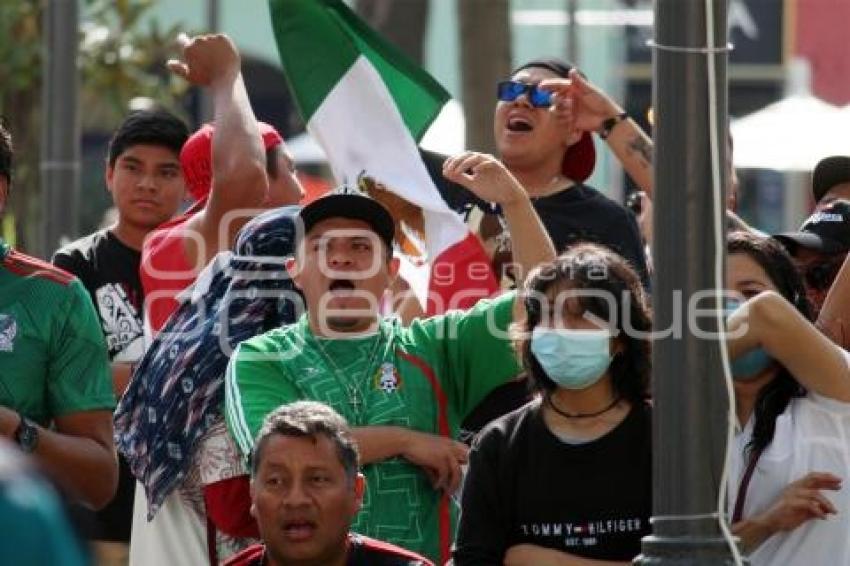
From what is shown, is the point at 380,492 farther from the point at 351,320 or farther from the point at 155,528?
the point at 155,528

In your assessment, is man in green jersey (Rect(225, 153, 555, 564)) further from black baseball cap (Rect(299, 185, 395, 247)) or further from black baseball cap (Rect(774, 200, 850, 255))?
black baseball cap (Rect(774, 200, 850, 255))

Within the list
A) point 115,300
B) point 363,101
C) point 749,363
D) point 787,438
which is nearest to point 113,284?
point 115,300

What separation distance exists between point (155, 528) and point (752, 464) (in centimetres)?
201

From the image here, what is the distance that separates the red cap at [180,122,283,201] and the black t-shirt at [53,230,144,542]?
699 mm

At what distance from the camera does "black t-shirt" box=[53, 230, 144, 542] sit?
346 inches

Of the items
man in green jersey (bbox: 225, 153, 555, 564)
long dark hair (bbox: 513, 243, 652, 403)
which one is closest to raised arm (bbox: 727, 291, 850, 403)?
long dark hair (bbox: 513, 243, 652, 403)

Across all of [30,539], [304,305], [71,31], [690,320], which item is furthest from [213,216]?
[71,31]

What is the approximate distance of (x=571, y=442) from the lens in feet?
20.4

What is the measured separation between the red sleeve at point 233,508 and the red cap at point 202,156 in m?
1.45

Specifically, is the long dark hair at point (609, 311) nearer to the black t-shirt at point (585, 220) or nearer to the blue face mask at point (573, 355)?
the blue face mask at point (573, 355)

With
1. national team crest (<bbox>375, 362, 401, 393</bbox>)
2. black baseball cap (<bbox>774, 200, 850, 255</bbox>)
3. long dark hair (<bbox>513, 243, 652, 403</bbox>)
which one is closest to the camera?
long dark hair (<bbox>513, 243, 652, 403</bbox>)

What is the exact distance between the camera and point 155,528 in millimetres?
7465

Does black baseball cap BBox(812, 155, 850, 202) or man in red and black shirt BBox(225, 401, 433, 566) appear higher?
black baseball cap BBox(812, 155, 850, 202)

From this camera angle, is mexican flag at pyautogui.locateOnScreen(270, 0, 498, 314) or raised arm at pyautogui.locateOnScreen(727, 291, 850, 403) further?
mexican flag at pyautogui.locateOnScreen(270, 0, 498, 314)
